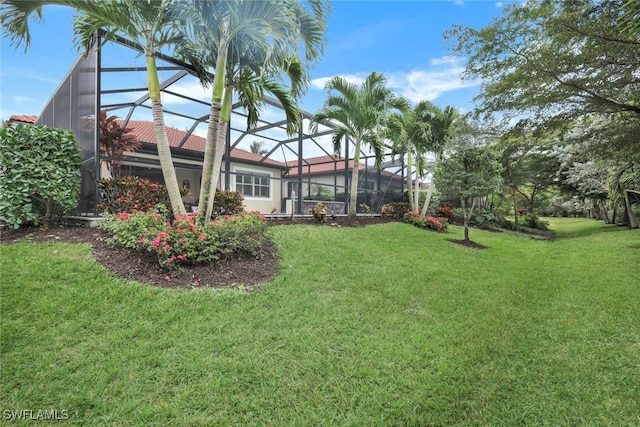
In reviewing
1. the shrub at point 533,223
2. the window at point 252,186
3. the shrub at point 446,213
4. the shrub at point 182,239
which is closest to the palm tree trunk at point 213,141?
the shrub at point 182,239

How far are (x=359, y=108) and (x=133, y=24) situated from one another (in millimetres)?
6848

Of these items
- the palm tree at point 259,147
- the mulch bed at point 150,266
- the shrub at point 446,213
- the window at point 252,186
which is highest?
the palm tree at point 259,147

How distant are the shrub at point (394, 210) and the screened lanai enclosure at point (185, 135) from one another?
38.6 inches

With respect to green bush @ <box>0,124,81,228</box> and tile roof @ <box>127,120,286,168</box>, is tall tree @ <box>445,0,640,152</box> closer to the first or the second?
green bush @ <box>0,124,81,228</box>

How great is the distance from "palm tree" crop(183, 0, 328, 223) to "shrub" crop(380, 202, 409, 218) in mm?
8528

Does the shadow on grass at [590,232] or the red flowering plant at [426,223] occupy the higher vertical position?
the red flowering plant at [426,223]

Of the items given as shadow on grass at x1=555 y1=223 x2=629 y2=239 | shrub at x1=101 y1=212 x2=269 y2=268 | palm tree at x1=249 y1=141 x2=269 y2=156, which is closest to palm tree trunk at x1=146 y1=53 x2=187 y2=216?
shrub at x1=101 y1=212 x2=269 y2=268

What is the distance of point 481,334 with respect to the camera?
3.34 m

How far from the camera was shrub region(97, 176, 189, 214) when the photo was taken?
5527 mm

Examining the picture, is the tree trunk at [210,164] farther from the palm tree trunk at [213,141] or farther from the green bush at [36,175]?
the green bush at [36,175]

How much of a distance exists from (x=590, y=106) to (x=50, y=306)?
1003cm

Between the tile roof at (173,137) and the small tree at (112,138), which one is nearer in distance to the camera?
the small tree at (112,138)

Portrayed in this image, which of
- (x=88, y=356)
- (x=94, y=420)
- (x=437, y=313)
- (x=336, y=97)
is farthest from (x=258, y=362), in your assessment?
(x=336, y=97)

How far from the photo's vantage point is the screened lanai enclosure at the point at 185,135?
602 centimetres
